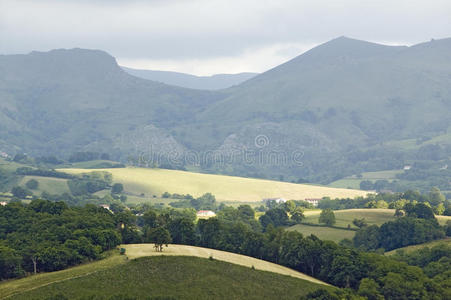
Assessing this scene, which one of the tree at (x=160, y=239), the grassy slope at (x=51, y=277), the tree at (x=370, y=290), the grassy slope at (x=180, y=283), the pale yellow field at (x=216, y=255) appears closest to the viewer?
the grassy slope at (x=180, y=283)

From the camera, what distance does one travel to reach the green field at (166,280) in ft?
349

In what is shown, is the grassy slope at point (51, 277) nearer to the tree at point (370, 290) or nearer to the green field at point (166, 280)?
the green field at point (166, 280)

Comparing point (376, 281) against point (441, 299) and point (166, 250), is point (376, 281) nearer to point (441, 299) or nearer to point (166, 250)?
point (441, 299)

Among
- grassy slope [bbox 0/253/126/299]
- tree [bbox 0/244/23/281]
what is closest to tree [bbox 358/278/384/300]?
grassy slope [bbox 0/253/126/299]

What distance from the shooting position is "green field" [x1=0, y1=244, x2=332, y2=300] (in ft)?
349

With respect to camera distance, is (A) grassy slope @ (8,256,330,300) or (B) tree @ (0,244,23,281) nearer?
(A) grassy slope @ (8,256,330,300)

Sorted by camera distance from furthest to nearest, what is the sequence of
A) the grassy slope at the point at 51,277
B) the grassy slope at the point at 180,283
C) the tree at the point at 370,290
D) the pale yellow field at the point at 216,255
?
the pale yellow field at the point at 216,255, the tree at the point at 370,290, the grassy slope at the point at 51,277, the grassy slope at the point at 180,283

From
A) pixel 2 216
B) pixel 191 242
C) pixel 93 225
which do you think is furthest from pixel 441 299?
pixel 2 216

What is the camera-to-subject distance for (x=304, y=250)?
14975 cm

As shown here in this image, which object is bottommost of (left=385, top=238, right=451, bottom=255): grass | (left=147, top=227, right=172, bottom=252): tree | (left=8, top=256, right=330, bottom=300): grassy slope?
(left=385, top=238, right=451, bottom=255): grass

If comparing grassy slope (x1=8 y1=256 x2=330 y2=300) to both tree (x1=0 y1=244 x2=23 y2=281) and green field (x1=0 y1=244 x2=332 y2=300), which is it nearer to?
green field (x1=0 y1=244 x2=332 y2=300)

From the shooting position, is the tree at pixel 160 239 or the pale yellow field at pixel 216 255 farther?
the tree at pixel 160 239

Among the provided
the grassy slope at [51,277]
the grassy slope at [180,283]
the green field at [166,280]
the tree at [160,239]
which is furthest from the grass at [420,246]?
the grassy slope at [51,277]

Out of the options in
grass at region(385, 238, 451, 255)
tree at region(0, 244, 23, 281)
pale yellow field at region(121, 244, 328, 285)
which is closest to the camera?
tree at region(0, 244, 23, 281)
